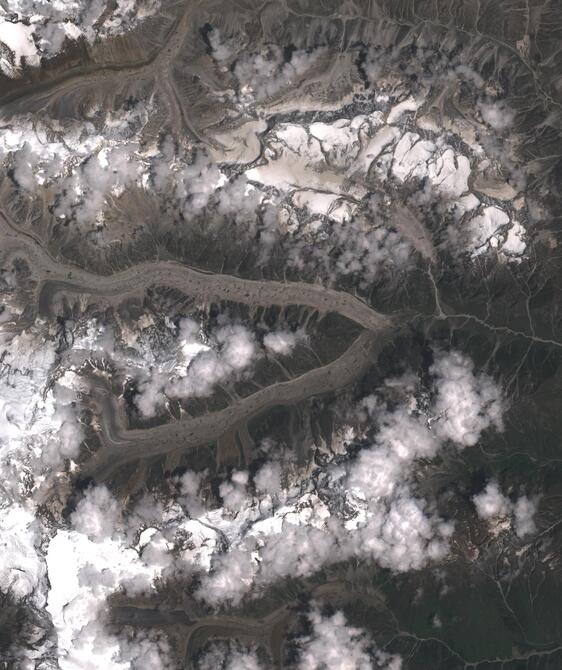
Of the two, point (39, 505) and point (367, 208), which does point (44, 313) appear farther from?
point (367, 208)

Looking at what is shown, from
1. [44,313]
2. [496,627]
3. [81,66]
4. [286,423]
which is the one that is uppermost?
[81,66]

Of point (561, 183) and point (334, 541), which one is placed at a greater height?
point (561, 183)

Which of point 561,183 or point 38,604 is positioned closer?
point 561,183

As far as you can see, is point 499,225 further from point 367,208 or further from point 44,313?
point 44,313

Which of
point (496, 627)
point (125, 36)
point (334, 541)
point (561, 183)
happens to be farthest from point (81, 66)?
point (496, 627)

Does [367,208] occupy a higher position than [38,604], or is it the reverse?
[367,208]

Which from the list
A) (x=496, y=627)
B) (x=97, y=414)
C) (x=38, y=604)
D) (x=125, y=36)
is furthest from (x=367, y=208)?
(x=38, y=604)
